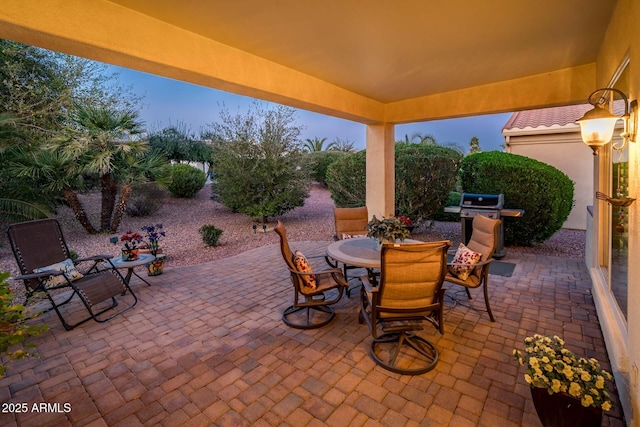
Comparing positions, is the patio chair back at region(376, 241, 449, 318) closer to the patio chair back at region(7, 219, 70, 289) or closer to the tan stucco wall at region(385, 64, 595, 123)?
the tan stucco wall at region(385, 64, 595, 123)

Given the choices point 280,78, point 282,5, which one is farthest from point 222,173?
point 282,5

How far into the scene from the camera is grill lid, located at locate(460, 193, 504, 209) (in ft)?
19.2

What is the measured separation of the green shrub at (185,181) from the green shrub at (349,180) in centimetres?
659

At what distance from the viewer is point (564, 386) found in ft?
5.71

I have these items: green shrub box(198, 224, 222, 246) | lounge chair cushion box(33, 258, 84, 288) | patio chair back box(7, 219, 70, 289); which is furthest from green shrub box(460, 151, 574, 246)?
patio chair back box(7, 219, 70, 289)

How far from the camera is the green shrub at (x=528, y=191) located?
621cm

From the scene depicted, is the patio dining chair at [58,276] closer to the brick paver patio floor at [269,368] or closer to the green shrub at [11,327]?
the brick paver patio floor at [269,368]

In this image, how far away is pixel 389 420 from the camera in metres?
2.11

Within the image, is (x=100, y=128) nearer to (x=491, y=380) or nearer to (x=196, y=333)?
(x=196, y=333)

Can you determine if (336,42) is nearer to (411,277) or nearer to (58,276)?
(411,277)

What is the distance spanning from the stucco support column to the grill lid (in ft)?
4.75

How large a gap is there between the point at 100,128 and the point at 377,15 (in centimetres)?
700

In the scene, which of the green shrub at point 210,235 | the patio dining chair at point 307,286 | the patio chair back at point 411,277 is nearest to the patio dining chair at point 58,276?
the patio dining chair at point 307,286

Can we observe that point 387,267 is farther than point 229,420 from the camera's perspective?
Yes
